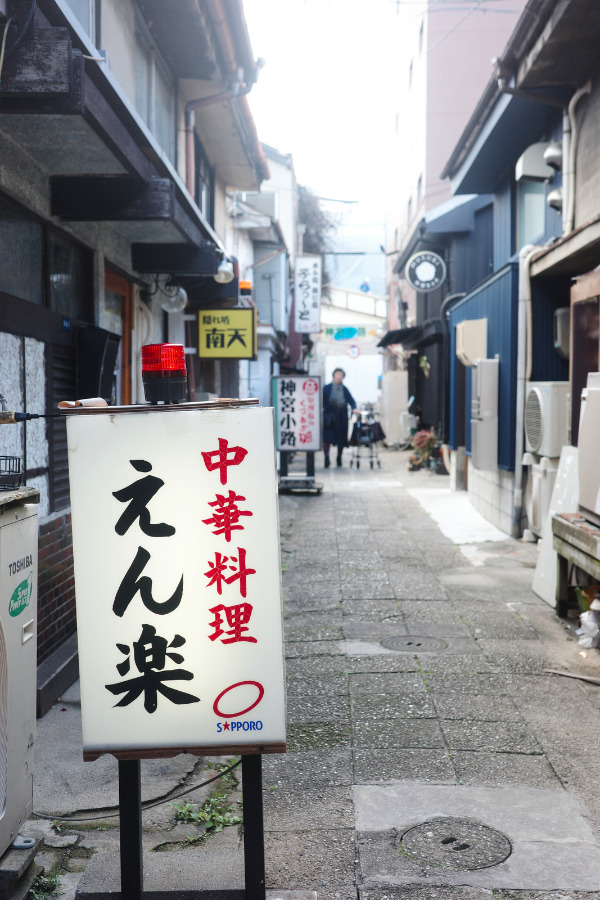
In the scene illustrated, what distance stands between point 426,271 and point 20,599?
19.9 m

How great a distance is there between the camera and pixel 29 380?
6371 millimetres

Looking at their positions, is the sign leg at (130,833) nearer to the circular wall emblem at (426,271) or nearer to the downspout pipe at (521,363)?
the downspout pipe at (521,363)

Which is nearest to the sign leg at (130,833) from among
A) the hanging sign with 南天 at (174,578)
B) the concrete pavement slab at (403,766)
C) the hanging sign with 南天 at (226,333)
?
the hanging sign with 南天 at (174,578)

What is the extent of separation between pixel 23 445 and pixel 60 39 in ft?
9.12

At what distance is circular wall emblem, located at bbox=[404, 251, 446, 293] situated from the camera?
22.1m

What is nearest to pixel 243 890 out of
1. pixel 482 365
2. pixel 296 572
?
pixel 296 572

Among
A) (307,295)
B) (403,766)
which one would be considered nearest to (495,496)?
(403,766)

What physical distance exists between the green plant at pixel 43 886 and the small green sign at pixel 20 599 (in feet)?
3.86

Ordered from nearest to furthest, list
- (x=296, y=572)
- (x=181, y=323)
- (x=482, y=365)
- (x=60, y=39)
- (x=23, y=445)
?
(x=60, y=39), (x=23, y=445), (x=296, y=572), (x=482, y=365), (x=181, y=323)

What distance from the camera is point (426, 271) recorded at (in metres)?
22.3

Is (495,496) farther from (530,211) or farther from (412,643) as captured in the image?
(412,643)

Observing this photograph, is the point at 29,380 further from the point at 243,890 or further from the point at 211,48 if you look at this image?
the point at 211,48

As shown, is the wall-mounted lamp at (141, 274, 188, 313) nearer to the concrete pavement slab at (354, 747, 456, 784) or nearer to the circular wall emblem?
the concrete pavement slab at (354, 747, 456, 784)

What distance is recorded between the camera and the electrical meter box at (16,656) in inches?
135
